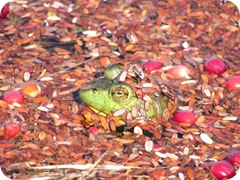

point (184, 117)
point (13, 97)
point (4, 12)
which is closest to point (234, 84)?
point (184, 117)

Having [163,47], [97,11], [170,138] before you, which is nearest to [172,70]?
[163,47]

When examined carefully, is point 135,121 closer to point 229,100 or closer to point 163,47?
point 229,100

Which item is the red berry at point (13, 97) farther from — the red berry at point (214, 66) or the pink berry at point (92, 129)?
the red berry at point (214, 66)

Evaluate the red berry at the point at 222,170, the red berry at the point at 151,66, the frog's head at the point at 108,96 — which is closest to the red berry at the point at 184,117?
the frog's head at the point at 108,96

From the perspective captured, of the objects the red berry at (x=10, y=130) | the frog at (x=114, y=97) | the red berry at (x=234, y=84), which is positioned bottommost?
the red berry at (x=234, y=84)

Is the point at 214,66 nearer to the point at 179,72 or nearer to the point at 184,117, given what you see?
the point at 179,72

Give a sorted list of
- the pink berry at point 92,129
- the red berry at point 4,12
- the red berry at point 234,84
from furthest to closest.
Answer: the red berry at point 4,12
the red berry at point 234,84
the pink berry at point 92,129

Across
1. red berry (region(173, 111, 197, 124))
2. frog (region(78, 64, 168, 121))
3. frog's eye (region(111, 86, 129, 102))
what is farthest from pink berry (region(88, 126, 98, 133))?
red berry (region(173, 111, 197, 124))
